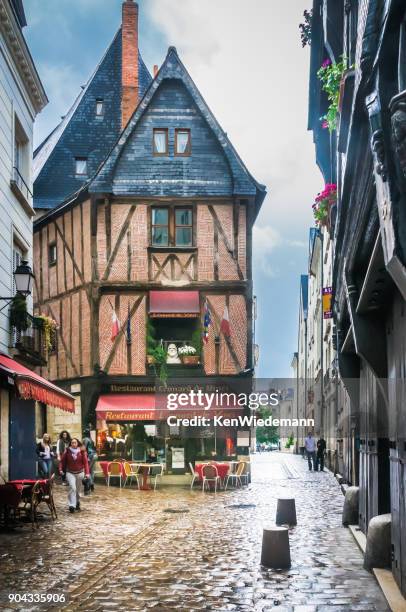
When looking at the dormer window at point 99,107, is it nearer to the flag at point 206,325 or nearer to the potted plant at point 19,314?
the flag at point 206,325

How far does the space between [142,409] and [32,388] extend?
Result: 1253cm

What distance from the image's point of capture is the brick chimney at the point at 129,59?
31500 millimetres

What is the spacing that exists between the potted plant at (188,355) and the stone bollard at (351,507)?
46.7 ft

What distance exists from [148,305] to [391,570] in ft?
62.3

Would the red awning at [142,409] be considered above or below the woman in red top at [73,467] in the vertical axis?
above

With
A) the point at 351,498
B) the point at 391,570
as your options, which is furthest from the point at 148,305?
the point at 391,570

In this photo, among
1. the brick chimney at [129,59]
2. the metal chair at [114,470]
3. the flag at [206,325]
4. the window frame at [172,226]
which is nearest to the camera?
the metal chair at [114,470]

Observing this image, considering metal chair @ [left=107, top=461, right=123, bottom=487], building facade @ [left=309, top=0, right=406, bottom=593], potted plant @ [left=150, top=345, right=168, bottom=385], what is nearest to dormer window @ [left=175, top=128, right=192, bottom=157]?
potted plant @ [left=150, top=345, right=168, bottom=385]

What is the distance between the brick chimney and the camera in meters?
31.5

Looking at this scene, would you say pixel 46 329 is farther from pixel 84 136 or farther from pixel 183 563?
pixel 84 136

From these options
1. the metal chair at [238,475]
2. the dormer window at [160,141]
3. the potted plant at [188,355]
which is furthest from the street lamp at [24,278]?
the dormer window at [160,141]

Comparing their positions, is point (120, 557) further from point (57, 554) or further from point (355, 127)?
point (355, 127)

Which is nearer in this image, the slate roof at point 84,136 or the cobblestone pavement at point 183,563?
the cobblestone pavement at point 183,563

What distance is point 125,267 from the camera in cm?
2725
